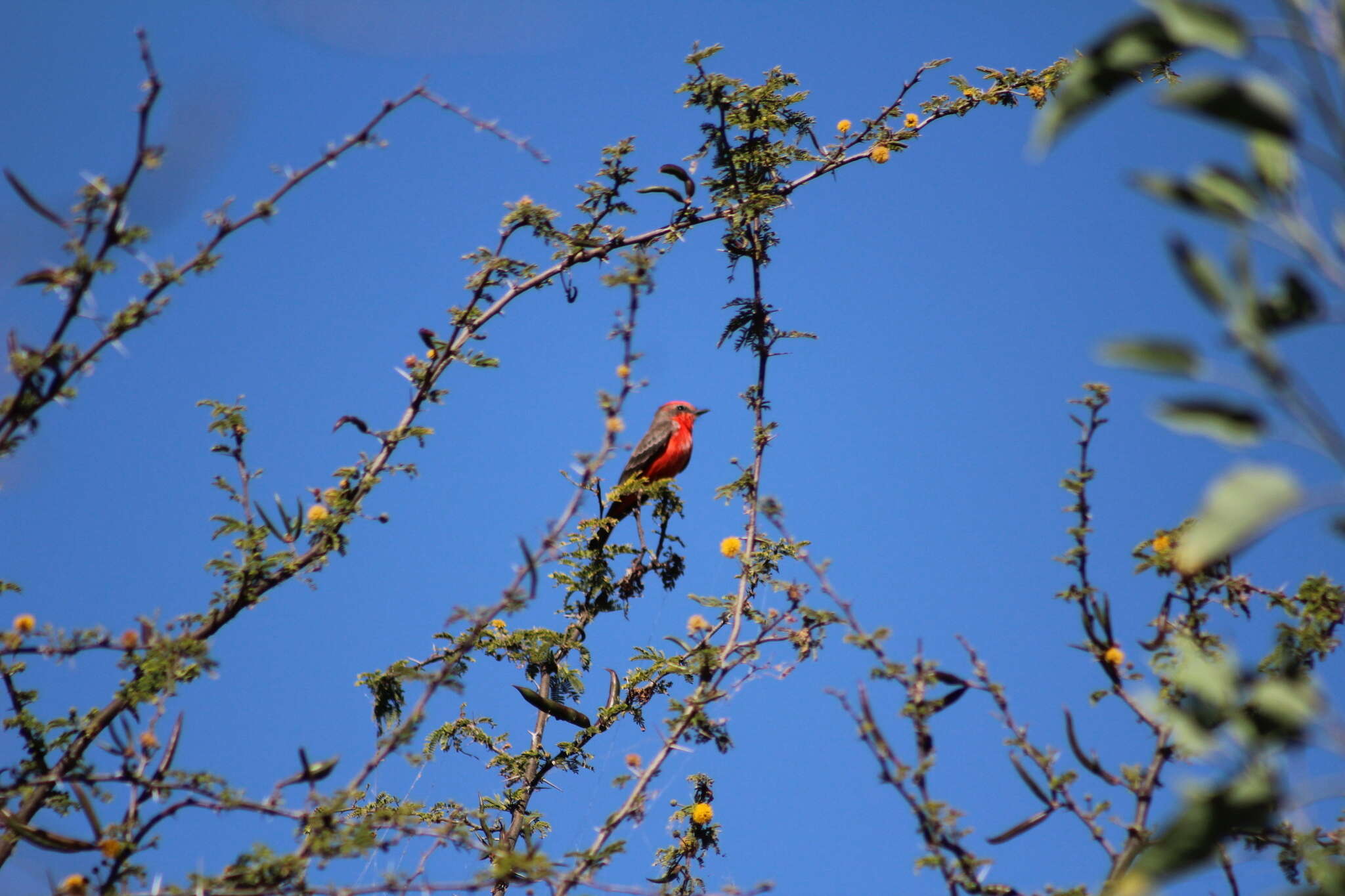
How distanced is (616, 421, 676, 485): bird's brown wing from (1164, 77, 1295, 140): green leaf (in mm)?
7723

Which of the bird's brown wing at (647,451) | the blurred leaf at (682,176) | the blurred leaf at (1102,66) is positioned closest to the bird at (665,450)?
the bird's brown wing at (647,451)

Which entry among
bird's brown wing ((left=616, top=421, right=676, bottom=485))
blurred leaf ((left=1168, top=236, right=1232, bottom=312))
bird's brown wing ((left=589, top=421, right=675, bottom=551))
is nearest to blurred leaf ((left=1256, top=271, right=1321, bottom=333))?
blurred leaf ((left=1168, top=236, right=1232, bottom=312))

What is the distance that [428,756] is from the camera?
15.1ft

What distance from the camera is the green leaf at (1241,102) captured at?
1158mm

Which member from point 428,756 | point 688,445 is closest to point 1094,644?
point 428,756

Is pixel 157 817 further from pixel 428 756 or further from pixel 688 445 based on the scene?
pixel 688 445

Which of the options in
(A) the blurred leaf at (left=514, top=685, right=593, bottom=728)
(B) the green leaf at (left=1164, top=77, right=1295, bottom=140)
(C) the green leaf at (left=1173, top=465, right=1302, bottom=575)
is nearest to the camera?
(C) the green leaf at (left=1173, top=465, right=1302, bottom=575)

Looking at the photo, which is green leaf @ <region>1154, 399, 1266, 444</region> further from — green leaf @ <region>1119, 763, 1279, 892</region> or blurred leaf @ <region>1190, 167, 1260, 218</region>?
green leaf @ <region>1119, 763, 1279, 892</region>

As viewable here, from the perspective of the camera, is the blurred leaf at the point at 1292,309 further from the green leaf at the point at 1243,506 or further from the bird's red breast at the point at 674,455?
the bird's red breast at the point at 674,455

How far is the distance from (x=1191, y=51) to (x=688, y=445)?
8190mm

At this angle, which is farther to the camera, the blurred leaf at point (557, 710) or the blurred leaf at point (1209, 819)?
the blurred leaf at point (557, 710)

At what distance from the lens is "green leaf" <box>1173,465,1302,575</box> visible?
3.46 feet

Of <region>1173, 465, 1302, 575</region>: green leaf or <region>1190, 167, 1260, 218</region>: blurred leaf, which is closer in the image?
<region>1173, 465, 1302, 575</region>: green leaf

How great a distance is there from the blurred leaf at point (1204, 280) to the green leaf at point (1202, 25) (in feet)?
0.73
